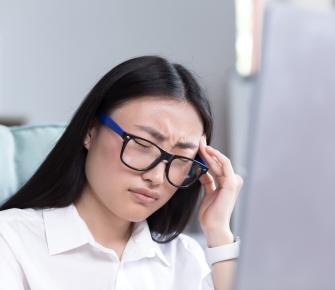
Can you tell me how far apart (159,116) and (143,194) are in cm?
15

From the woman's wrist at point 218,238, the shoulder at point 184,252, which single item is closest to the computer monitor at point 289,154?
the woman's wrist at point 218,238

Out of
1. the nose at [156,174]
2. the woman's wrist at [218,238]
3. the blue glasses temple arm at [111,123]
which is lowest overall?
the woman's wrist at [218,238]

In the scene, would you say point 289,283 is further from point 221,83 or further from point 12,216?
point 221,83

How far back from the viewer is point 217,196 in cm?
134

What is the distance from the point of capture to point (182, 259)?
1.38 metres

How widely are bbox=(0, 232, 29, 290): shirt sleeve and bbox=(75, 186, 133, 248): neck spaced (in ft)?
0.60

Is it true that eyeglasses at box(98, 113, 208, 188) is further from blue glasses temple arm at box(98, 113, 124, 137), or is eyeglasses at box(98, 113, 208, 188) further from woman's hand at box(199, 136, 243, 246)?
woman's hand at box(199, 136, 243, 246)

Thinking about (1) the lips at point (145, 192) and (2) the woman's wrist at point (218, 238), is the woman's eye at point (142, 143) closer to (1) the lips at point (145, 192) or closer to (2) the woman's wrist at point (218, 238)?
(1) the lips at point (145, 192)

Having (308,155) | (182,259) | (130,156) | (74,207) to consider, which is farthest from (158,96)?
(308,155)

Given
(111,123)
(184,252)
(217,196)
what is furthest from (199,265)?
(111,123)

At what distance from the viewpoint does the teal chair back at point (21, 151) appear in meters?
1.34

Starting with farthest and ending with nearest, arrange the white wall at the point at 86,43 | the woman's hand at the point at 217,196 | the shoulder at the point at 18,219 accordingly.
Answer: the white wall at the point at 86,43, the woman's hand at the point at 217,196, the shoulder at the point at 18,219

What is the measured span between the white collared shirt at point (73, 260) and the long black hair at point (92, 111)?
0.11ft

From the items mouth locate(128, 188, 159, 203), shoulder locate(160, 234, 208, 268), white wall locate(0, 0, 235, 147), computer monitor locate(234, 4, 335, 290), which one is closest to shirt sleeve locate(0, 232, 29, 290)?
mouth locate(128, 188, 159, 203)
